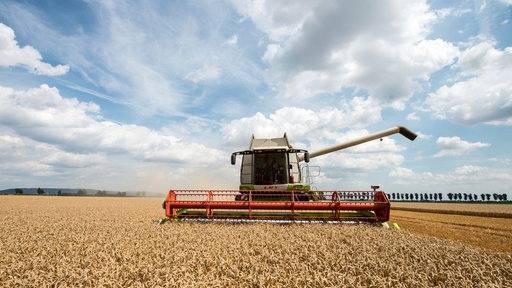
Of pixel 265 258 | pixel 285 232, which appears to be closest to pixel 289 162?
pixel 285 232

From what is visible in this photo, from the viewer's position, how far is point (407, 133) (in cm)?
1411


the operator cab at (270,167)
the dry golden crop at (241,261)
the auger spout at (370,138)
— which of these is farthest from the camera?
the auger spout at (370,138)

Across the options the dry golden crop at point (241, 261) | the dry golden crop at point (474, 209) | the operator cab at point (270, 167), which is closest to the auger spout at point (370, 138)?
the operator cab at point (270, 167)

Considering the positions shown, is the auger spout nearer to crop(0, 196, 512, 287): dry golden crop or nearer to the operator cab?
the operator cab

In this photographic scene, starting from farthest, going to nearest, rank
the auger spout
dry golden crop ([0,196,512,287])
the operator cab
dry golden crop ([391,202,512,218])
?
dry golden crop ([391,202,512,218])
the auger spout
the operator cab
dry golden crop ([0,196,512,287])

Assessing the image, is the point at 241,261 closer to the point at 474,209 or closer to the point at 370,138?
the point at 370,138

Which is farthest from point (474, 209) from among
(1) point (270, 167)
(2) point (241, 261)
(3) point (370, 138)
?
(2) point (241, 261)

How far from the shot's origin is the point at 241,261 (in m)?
3.64

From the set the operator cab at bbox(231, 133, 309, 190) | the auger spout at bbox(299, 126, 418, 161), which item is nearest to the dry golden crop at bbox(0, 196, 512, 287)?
the operator cab at bbox(231, 133, 309, 190)

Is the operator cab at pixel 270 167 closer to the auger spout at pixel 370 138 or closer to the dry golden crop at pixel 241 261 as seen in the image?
the dry golden crop at pixel 241 261

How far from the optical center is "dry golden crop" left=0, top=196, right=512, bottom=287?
295 centimetres

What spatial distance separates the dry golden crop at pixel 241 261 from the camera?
2951 millimetres

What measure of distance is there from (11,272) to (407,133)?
1481 cm

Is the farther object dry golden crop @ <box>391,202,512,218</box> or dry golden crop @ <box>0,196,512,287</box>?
dry golden crop @ <box>391,202,512,218</box>
